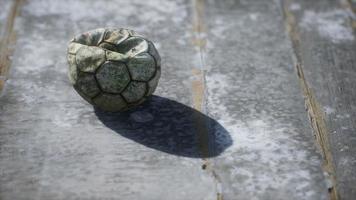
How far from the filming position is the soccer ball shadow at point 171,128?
10.4 feet

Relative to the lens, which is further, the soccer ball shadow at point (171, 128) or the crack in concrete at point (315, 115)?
the soccer ball shadow at point (171, 128)

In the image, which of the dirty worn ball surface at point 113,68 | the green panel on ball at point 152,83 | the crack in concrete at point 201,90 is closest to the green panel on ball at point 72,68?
the dirty worn ball surface at point 113,68

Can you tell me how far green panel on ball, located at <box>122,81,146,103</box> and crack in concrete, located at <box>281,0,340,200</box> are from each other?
3.13ft

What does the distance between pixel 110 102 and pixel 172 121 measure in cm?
36

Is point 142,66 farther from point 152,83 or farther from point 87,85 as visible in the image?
point 87,85

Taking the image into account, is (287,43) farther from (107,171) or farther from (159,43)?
(107,171)

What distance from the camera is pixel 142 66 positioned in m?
3.17

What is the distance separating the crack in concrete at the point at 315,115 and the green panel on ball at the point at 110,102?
1.05m

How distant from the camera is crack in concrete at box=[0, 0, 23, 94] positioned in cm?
366

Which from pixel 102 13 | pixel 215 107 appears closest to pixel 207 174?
pixel 215 107

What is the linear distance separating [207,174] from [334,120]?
87 cm

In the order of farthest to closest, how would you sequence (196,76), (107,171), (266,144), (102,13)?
(102,13), (196,76), (266,144), (107,171)

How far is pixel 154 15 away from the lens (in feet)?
14.1

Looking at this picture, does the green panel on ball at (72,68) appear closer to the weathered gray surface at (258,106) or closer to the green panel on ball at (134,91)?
the green panel on ball at (134,91)
